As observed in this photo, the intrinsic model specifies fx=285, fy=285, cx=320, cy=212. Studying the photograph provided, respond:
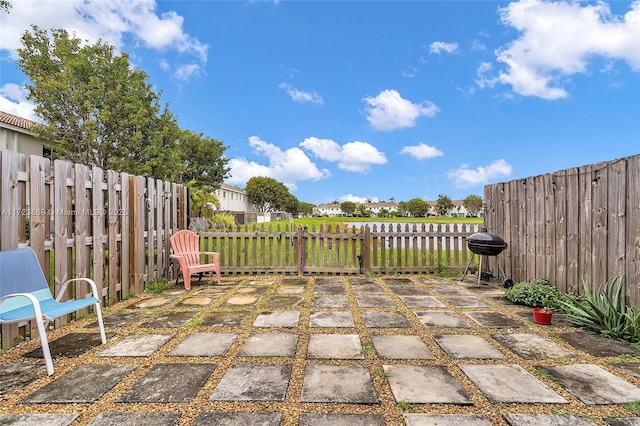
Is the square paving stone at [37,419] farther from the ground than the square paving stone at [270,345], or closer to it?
farther from the ground

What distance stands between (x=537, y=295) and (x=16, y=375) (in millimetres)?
5824

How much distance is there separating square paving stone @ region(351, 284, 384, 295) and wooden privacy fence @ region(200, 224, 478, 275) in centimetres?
105

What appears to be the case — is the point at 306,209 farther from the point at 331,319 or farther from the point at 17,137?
the point at 331,319

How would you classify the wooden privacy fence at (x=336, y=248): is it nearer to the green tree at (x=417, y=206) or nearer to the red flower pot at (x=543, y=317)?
the red flower pot at (x=543, y=317)

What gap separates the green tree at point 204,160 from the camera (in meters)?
28.3

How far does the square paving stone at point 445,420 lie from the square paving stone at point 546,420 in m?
0.16

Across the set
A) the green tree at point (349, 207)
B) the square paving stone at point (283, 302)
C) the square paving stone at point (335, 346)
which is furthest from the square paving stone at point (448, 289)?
the green tree at point (349, 207)

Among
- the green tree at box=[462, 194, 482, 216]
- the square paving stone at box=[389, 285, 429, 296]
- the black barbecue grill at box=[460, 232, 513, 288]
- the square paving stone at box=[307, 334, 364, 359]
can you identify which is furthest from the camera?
the green tree at box=[462, 194, 482, 216]

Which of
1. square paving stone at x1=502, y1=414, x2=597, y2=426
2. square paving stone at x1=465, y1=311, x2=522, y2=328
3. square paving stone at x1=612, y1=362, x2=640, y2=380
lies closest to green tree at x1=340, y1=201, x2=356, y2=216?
square paving stone at x1=465, y1=311, x2=522, y2=328

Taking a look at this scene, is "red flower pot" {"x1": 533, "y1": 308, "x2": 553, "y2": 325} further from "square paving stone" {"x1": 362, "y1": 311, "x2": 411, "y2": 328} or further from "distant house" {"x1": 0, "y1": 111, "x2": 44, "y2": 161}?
"distant house" {"x1": 0, "y1": 111, "x2": 44, "y2": 161}

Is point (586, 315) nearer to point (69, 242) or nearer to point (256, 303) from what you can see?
point (256, 303)

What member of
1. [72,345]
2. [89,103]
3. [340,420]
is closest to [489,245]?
Answer: [340,420]

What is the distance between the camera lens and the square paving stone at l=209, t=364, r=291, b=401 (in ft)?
6.31

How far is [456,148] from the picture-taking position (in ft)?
51.2
